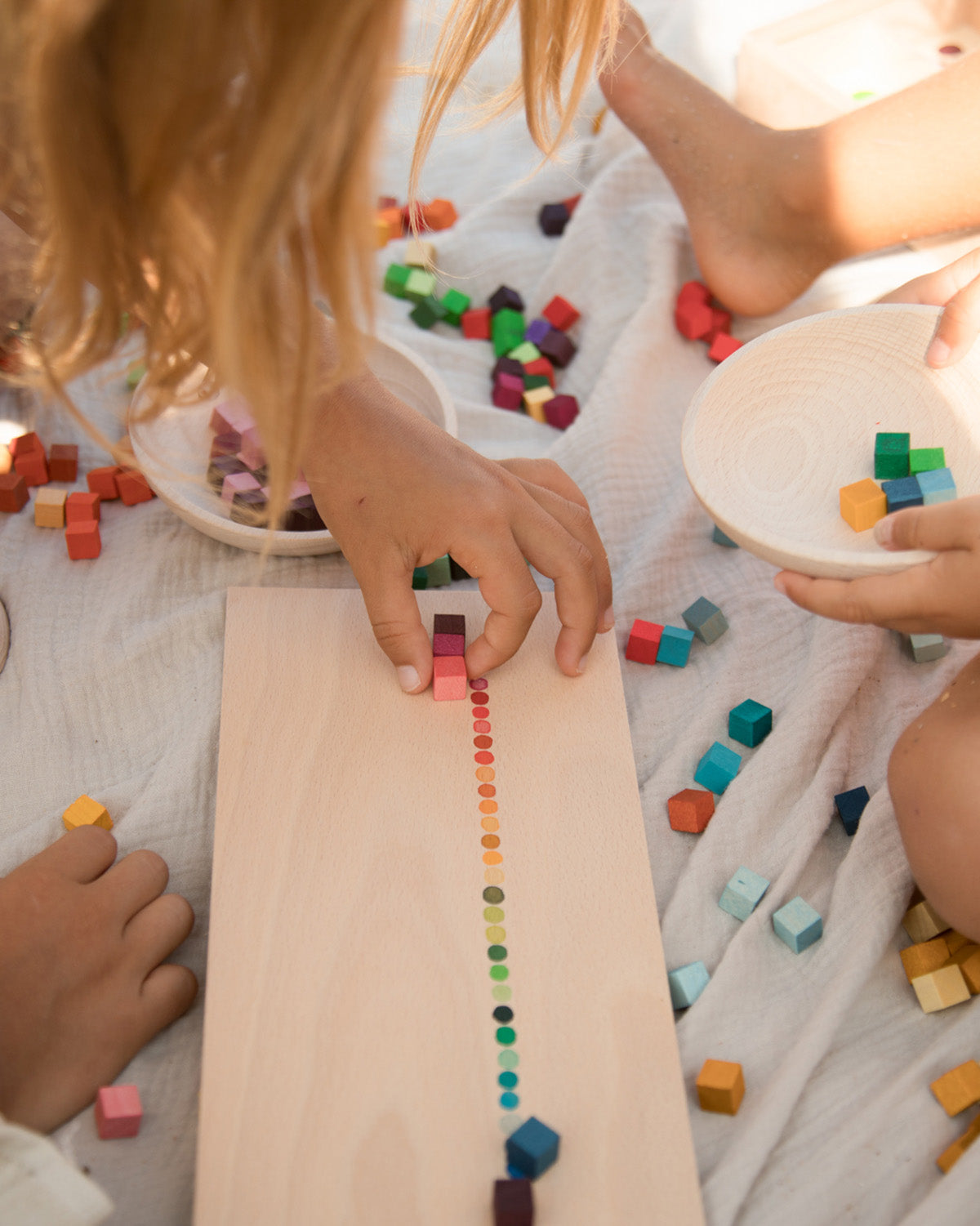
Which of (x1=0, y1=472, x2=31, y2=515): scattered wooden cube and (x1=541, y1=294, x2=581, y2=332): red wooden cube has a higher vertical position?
(x1=541, y1=294, x2=581, y2=332): red wooden cube

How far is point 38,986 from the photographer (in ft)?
2.60

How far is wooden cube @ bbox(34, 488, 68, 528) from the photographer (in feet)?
3.85

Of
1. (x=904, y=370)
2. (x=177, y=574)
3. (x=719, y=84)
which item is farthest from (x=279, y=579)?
(x=719, y=84)

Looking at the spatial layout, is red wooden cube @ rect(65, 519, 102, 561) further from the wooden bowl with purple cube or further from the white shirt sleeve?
the white shirt sleeve

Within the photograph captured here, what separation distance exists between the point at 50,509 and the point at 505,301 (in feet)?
1.98

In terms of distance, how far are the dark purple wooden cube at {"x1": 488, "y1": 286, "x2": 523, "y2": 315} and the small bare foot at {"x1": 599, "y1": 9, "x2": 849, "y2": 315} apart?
22 cm

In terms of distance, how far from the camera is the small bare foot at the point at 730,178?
1.30 metres

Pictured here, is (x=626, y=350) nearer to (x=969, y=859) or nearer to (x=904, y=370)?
(x=904, y=370)

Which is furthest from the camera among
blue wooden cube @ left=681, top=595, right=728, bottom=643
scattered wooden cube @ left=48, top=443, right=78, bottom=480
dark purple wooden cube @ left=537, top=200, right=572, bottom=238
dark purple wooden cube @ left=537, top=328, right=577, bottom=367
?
dark purple wooden cube @ left=537, top=200, right=572, bottom=238

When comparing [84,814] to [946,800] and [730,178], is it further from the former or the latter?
[730,178]

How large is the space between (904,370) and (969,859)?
426mm

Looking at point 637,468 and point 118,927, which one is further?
point 637,468

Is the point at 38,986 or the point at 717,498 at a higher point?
the point at 717,498

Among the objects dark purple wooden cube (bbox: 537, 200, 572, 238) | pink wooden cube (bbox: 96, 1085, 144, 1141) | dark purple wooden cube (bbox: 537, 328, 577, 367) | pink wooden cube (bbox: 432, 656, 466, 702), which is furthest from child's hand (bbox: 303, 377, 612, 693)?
dark purple wooden cube (bbox: 537, 200, 572, 238)
